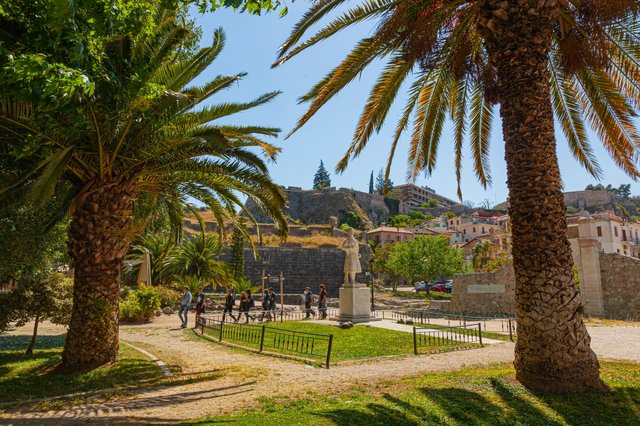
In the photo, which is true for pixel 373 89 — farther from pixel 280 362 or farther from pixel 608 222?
pixel 608 222

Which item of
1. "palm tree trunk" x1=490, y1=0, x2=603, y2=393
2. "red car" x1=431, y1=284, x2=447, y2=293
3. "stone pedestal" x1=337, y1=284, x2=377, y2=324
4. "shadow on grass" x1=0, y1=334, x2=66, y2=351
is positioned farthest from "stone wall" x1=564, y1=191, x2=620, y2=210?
"palm tree trunk" x1=490, y1=0, x2=603, y2=393

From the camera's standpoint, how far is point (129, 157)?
7.62m

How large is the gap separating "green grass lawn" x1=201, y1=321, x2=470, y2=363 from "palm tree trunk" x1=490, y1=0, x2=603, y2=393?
13.9 ft

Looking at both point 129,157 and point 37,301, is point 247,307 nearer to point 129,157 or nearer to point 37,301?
point 37,301

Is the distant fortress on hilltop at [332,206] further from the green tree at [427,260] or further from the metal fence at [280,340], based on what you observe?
the metal fence at [280,340]

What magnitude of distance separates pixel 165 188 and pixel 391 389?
6.04m

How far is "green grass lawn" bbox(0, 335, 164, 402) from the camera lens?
649 centimetres

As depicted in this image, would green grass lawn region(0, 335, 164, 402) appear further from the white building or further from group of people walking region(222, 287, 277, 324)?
the white building

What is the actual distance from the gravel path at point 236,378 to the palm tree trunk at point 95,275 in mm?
1622

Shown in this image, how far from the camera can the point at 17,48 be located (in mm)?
4980

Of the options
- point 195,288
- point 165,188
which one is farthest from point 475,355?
point 195,288

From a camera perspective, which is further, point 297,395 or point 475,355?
point 475,355

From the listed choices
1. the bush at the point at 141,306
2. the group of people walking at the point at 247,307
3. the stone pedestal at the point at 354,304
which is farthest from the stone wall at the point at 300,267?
the stone pedestal at the point at 354,304

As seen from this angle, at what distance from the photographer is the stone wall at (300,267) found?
4203 centimetres
